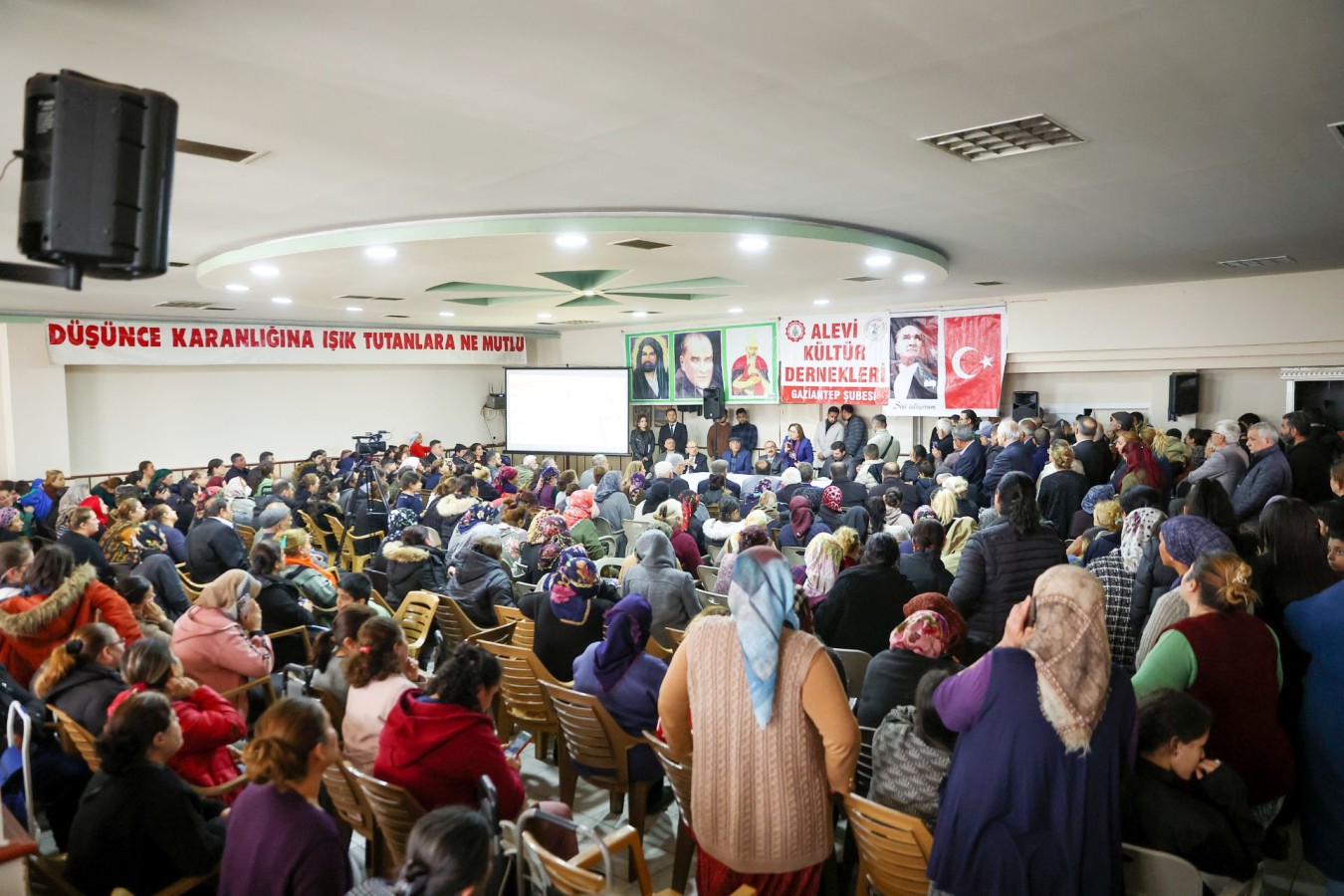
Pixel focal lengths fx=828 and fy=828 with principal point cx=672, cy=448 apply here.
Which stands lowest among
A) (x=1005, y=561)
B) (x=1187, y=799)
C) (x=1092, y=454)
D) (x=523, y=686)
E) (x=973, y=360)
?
(x=523, y=686)

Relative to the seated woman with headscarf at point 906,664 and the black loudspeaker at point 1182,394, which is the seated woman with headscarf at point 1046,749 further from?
the black loudspeaker at point 1182,394

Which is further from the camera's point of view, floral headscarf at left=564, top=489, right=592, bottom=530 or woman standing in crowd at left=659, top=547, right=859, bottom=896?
floral headscarf at left=564, top=489, right=592, bottom=530

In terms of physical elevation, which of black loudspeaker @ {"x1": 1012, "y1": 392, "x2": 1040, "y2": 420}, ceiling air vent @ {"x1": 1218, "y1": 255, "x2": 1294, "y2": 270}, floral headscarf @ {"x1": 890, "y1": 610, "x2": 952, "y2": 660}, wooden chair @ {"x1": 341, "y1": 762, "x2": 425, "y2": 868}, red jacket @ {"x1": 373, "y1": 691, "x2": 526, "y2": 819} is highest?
ceiling air vent @ {"x1": 1218, "y1": 255, "x2": 1294, "y2": 270}

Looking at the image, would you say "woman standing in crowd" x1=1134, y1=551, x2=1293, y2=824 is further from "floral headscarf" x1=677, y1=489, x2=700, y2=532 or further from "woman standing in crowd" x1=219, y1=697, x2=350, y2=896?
"floral headscarf" x1=677, y1=489, x2=700, y2=532

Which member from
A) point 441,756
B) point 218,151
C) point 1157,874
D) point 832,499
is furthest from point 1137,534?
point 218,151

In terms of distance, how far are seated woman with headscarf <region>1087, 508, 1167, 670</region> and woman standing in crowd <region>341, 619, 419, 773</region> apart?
9.28 feet

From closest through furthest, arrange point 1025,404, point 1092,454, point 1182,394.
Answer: point 1092,454 < point 1182,394 < point 1025,404

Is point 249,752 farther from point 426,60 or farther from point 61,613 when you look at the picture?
point 61,613

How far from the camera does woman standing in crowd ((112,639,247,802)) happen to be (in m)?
2.80

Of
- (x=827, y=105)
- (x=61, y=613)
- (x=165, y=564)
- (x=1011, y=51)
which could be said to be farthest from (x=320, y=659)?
(x=1011, y=51)

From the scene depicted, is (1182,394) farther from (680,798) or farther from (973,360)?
(680,798)

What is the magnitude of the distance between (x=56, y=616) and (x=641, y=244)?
399 cm

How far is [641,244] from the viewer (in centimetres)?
587

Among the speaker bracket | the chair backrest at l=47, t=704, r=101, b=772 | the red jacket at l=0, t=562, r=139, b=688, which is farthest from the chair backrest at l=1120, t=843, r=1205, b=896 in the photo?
the red jacket at l=0, t=562, r=139, b=688
